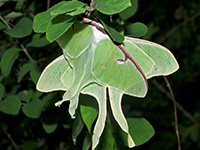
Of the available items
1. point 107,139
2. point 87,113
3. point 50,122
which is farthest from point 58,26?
point 50,122

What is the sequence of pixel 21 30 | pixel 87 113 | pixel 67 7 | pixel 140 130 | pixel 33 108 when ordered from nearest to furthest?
1. pixel 67 7
2. pixel 87 113
3. pixel 140 130
4. pixel 21 30
5. pixel 33 108

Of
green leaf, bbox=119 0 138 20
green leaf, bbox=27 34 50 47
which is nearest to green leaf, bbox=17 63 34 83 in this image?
green leaf, bbox=27 34 50 47

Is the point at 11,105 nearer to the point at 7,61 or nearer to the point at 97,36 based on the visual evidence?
the point at 7,61

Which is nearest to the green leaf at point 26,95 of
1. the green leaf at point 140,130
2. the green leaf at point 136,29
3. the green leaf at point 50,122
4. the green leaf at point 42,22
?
the green leaf at point 50,122

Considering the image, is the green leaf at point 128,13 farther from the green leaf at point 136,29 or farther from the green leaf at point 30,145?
the green leaf at point 30,145

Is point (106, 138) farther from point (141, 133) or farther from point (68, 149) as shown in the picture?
point (68, 149)

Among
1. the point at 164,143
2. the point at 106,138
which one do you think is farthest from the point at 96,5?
the point at 164,143
